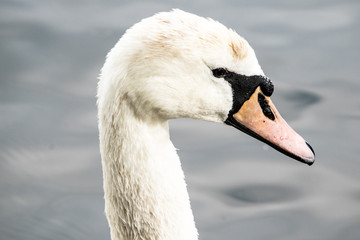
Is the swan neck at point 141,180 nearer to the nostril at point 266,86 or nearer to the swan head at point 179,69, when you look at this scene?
the swan head at point 179,69

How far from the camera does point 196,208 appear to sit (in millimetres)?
6000

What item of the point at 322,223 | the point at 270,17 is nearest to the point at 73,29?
the point at 270,17

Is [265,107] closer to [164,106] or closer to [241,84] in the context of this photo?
[241,84]

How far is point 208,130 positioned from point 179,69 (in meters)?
3.25

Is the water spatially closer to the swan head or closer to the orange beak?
the orange beak

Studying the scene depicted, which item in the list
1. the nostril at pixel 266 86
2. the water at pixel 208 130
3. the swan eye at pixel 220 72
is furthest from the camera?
the water at pixel 208 130

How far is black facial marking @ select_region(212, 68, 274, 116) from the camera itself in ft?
11.7

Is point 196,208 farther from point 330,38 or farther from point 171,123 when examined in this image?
point 330,38

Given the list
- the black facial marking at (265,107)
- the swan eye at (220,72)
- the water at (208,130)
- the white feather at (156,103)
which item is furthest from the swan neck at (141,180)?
the water at (208,130)

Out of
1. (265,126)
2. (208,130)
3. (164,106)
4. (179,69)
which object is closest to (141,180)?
(164,106)

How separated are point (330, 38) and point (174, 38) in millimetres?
4697

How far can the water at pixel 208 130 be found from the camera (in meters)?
5.93

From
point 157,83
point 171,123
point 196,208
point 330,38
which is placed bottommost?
point 157,83

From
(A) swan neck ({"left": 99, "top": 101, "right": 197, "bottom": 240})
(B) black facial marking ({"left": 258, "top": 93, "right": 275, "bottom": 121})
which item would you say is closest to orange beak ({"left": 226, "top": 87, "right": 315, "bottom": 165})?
(B) black facial marking ({"left": 258, "top": 93, "right": 275, "bottom": 121})
